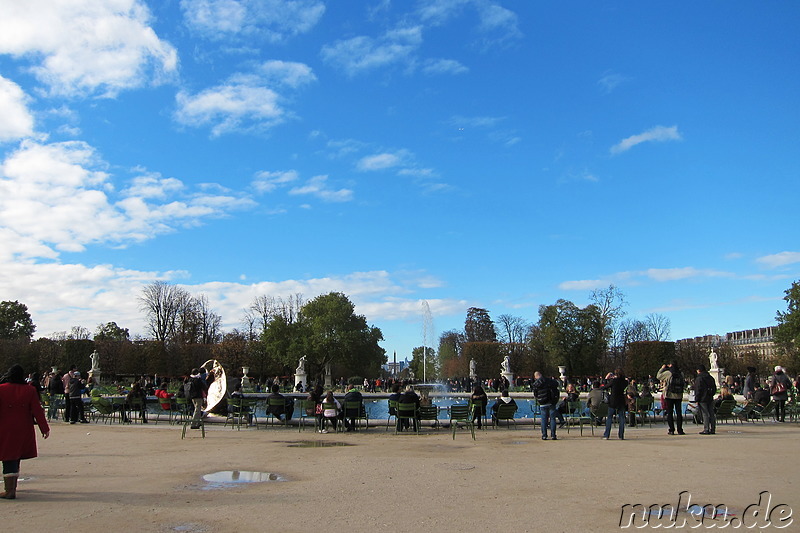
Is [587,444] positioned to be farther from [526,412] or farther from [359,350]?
[359,350]

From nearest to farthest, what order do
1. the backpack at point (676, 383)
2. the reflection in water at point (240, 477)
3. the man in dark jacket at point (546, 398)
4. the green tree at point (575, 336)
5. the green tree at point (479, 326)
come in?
1. the reflection in water at point (240, 477)
2. the man in dark jacket at point (546, 398)
3. the backpack at point (676, 383)
4. the green tree at point (575, 336)
5. the green tree at point (479, 326)

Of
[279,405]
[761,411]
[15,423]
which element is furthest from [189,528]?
[761,411]

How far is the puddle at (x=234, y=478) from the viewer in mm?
8203

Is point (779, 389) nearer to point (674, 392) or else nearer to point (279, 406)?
point (674, 392)

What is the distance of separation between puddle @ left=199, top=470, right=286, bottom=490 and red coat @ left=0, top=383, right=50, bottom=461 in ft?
6.91

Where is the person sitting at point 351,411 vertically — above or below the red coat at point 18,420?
below

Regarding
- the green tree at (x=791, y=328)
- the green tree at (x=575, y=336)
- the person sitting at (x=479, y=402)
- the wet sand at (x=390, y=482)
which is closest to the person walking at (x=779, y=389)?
the wet sand at (x=390, y=482)

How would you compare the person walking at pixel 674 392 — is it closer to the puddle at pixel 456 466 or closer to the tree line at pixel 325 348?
the puddle at pixel 456 466

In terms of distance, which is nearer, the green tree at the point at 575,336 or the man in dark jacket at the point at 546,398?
the man in dark jacket at the point at 546,398

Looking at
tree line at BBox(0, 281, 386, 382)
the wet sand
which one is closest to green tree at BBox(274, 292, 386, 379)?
tree line at BBox(0, 281, 386, 382)

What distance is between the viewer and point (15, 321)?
77062 mm

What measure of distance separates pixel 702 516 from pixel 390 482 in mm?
3795

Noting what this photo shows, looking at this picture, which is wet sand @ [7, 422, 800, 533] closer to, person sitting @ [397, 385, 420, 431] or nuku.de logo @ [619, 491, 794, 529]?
nuku.de logo @ [619, 491, 794, 529]

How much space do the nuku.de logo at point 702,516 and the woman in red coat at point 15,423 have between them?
650cm
